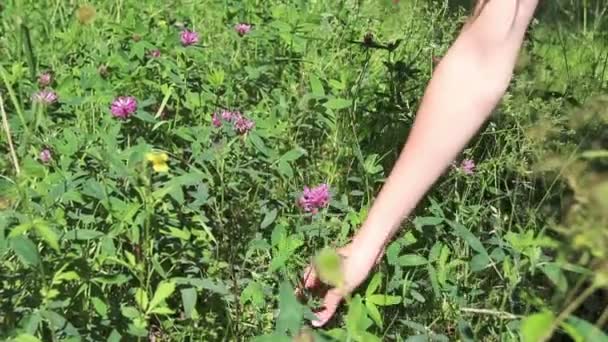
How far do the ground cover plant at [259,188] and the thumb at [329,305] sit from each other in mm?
40

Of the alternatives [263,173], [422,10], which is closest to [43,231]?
[263,173]

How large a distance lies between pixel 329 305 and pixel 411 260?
17 centimetres

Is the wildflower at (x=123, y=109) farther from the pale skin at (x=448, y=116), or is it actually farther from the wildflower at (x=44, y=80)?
the pale skin at (x=448, y=116)

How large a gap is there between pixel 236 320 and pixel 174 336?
169 mm

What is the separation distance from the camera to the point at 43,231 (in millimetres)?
1238

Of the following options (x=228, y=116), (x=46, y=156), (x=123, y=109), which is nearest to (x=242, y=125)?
(x=228, y=116)

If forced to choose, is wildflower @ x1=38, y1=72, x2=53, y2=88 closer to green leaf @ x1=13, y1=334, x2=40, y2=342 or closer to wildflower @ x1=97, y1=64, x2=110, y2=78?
wildflower @ x1=97, y1=64, x2=110, y2=78

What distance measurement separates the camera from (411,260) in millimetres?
1614

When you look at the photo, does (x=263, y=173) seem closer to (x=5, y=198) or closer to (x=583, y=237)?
(x=5, y=198)

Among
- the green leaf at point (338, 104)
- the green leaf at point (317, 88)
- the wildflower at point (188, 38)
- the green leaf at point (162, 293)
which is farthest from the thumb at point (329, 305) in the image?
the wildflower at point (188, 38)

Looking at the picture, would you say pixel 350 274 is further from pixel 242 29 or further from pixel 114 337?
pixel 242 29

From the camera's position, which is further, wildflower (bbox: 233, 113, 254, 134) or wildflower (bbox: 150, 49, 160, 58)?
wildflower (bbox: 150, 49, 160, 58)

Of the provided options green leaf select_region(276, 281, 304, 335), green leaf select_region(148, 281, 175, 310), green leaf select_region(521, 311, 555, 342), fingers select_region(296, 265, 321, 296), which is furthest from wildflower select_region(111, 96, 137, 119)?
green leaf select_region(521, 311, 555, 342)

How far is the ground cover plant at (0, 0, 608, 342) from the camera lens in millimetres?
1382
